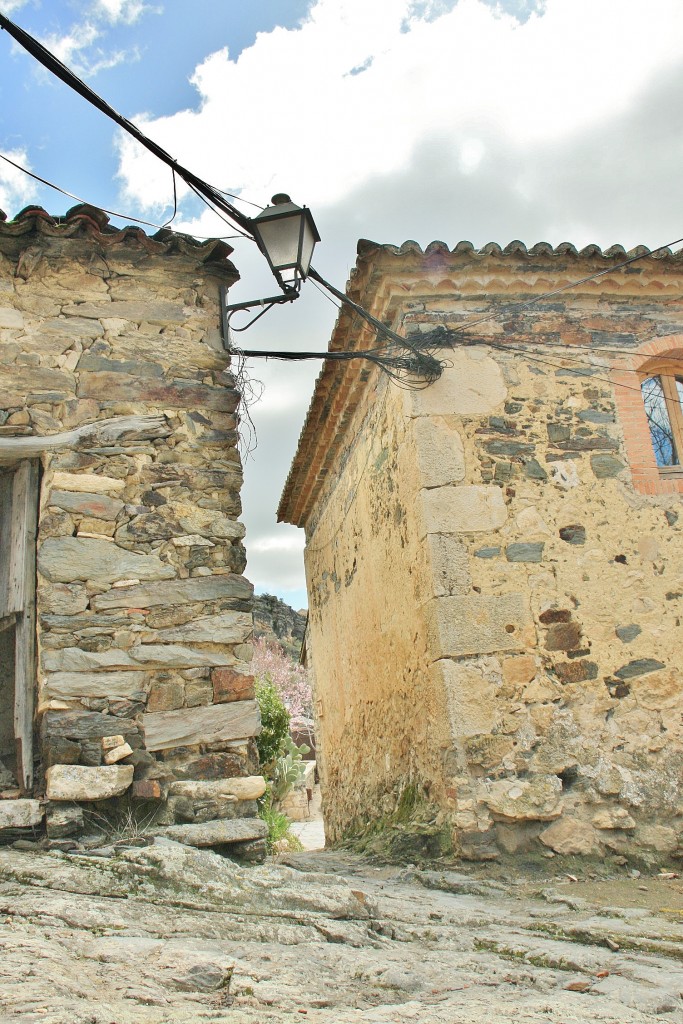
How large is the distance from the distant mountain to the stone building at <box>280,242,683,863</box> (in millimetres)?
12820

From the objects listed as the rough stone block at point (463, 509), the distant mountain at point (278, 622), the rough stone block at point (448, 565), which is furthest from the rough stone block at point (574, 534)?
the distant mountain at point (278, 622)

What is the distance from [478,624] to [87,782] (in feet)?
8.63

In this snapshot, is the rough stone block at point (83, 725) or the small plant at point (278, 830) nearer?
the rough stone block at point (83, 725)

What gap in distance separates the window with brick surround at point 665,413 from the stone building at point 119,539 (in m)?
3.40

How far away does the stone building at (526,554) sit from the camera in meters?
5.06

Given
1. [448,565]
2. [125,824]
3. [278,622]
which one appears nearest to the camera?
[125,824]

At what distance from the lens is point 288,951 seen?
8.84 ft

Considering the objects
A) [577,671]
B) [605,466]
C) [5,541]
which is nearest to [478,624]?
[577,671]

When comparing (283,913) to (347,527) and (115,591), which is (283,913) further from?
(347,527)

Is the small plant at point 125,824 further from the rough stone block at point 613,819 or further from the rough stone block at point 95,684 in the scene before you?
the rough stone block at point 613,819

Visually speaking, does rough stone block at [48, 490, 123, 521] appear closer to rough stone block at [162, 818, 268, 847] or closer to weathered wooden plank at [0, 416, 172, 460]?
weathered wooden plank at [0, 416, 172, 460]

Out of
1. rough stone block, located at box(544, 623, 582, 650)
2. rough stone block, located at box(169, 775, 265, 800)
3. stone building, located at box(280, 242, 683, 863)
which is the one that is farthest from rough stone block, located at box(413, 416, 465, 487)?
rough stone block, located at box(169, 775, 265, 800)

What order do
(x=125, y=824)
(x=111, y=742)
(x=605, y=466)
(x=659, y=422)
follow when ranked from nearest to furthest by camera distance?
(x=125, y=824)
(x=111, y=742)
(x=605, y=466)
(x=659, y=422)

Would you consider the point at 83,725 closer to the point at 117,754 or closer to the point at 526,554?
the point at 117,754
